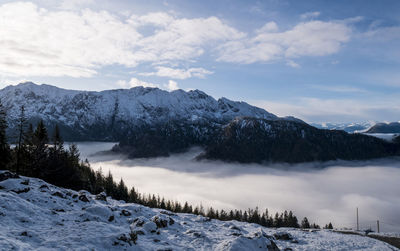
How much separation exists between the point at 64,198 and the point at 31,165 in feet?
93.5

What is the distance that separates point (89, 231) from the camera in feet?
71.8

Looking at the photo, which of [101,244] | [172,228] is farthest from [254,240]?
[101,244]

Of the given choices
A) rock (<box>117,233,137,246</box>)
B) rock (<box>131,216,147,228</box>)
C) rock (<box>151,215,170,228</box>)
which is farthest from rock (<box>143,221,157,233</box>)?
rock (<box>117,233,137,246</box>)

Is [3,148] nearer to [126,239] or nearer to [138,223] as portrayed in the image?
[138,223]

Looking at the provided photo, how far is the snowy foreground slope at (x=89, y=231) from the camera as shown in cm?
1977

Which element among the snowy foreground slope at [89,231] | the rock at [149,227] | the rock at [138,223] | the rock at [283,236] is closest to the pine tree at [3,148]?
the snowy foreground slope at [89,231]

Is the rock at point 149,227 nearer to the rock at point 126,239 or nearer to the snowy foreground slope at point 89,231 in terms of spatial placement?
the snowy foreground slope at point 89,231

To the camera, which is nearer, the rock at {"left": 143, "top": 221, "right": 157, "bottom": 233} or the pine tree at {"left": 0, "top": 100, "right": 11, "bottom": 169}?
the rock at {"left": 143, "top": 221, "right": 157, "bottom": 233}

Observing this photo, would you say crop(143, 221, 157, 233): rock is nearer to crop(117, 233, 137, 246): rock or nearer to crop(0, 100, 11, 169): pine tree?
crop(117, 233, 137, 246): rock

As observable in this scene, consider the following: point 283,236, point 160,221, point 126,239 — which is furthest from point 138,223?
point 283,236

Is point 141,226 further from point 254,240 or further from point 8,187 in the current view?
point 8,187

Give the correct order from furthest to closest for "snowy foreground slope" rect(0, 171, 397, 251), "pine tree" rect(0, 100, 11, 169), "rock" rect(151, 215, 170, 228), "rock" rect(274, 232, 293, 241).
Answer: "pine tree" rect(0, 100, 11, 169) → "rock" rect(274, 232, 293, 241) → "rock" rect(151, 215, 170, 228) → "snowy foreground slope" rect(0, 171, 397, 251)

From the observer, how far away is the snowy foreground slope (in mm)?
19766

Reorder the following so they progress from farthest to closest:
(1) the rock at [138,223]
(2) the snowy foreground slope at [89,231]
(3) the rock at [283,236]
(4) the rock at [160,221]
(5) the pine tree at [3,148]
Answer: (5) the pine tree at [3,148]
(3) the rock at [283,236]
(4) the rock at [160,221]
(1) the rock at [138,223]
(2) the snowy foreground slope at [89,231]
